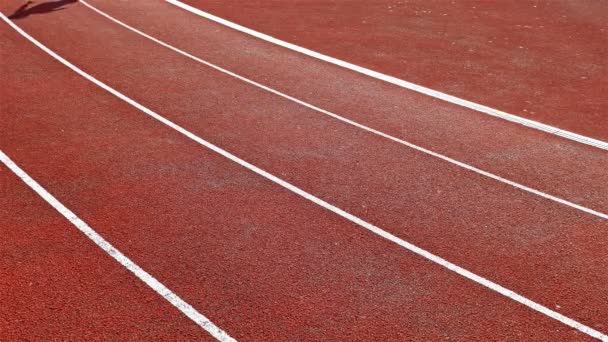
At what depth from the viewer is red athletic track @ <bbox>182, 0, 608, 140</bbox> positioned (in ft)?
42.3

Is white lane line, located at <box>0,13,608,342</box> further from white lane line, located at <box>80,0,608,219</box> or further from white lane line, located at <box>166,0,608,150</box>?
white lane line, located at <box>166,0,608,150</box>

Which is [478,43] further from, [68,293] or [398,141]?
[68,293]

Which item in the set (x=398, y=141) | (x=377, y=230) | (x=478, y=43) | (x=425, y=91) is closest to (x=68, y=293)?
(x=377, y=230)

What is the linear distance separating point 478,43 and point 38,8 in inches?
459

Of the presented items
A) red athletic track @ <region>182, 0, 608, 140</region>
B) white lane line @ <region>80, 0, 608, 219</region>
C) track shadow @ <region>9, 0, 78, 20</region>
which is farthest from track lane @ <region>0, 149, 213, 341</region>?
track shadow @ <region>9, 0, 78, 20</region>

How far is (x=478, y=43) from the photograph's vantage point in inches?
658

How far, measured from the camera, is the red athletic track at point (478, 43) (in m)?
12.9

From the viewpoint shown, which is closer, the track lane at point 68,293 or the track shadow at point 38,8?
the track lane at point 68,293

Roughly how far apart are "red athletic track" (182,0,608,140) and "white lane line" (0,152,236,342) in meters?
7.50

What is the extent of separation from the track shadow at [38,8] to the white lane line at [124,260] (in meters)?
10.2

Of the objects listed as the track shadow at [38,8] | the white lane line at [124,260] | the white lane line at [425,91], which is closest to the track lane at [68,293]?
the white lane line at [124,260]

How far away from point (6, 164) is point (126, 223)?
256 cm

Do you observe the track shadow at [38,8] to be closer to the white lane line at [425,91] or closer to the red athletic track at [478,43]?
the red athletic track at [478,43]

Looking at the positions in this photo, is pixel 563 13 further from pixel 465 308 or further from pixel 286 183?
pixel 465 308
